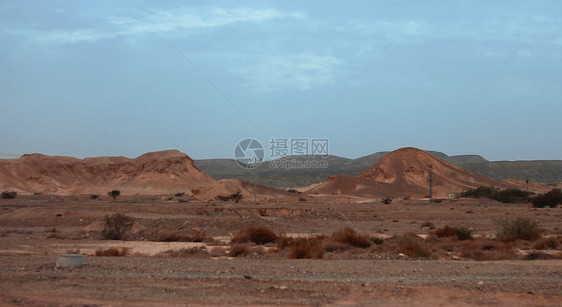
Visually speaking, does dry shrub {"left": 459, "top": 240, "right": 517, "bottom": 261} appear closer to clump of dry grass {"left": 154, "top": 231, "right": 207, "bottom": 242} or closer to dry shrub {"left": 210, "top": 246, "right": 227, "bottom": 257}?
dry shrub {"left": 210, "top": 246, "right": 227, "bottom": 257}

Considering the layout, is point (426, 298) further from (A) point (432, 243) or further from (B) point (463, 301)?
(A) point (432, 243)

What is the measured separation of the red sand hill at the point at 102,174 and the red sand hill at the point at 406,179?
Result: 117 ft

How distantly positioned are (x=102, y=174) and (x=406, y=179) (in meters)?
80.2

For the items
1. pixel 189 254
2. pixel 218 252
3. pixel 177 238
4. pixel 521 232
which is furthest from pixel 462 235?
pixel 177 238

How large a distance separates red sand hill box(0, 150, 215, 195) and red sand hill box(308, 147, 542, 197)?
3562 centimetres

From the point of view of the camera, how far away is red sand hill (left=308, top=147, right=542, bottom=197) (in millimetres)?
119750

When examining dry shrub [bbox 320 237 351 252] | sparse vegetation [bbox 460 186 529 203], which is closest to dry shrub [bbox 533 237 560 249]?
dry shrub [bbox 320 237 351 252]

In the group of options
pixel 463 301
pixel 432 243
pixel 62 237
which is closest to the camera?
pixel 463 301

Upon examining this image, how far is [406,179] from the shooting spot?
133 meters

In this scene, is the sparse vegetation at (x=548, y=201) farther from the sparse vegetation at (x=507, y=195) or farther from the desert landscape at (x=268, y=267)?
the desert landscape at (x=268, y=267)

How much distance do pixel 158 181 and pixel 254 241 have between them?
4283 inches

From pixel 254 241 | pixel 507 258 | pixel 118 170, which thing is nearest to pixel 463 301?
pixel 507 258

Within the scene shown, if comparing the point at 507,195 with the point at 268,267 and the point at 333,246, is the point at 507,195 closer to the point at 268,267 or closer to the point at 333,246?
the point at 333,246

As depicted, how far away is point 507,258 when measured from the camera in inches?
771
